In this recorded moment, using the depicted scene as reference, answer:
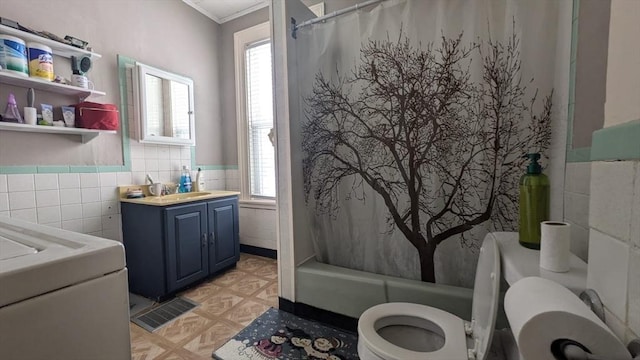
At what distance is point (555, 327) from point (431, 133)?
1169 millimetres

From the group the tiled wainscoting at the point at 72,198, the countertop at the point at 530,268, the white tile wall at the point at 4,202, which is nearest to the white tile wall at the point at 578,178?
the countertop at the point at 530,268

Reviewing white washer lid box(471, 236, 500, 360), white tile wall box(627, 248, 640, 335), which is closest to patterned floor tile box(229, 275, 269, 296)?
white washer lid box(471, 236, 500, 360)

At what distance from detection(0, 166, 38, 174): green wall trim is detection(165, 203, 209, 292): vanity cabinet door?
0.84m

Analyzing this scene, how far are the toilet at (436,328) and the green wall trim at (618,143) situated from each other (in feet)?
1.56

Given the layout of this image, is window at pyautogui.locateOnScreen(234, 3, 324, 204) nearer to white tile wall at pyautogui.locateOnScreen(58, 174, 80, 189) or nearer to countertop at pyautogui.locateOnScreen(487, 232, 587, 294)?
white tile wall at pyautogui.locateOnScreen(58, 174, 80, 189)

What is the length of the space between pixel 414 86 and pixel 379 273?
1.13 m

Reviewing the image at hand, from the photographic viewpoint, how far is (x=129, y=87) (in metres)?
2.27

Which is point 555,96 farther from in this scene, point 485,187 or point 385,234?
point 385,234

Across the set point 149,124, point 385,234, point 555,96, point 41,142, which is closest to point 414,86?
point 555,96

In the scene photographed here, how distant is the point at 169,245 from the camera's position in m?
2.02

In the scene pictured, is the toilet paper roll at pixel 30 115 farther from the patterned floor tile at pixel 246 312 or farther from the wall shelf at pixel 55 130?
the patterned floor tile at pixel 246 312

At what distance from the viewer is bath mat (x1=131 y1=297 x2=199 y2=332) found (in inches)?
68.6

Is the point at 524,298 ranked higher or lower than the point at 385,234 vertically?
higher

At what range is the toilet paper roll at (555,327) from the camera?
377 mm
